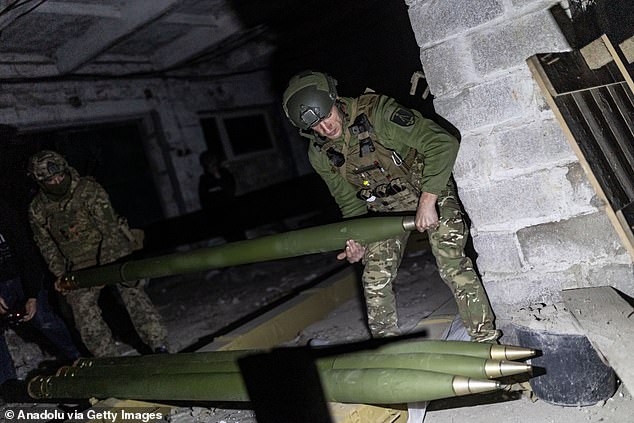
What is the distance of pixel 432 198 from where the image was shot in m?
2.49

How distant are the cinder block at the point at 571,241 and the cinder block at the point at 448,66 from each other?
2.52ft

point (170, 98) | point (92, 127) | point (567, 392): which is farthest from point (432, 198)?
point (170, 98)

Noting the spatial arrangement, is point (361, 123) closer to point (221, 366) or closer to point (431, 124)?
point (431, 124)

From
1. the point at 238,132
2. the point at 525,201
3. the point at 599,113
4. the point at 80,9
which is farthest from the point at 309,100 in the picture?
the point at 238,132

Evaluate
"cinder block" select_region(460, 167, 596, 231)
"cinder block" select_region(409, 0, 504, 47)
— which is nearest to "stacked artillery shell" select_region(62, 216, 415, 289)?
"cinder block" select_region(460, 167, 596, 231)

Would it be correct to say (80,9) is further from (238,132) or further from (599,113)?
(599,113)

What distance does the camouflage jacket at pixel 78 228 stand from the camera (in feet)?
13.4

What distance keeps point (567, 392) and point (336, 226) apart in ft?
4.13

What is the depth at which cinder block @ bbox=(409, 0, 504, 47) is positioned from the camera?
2.34 metres

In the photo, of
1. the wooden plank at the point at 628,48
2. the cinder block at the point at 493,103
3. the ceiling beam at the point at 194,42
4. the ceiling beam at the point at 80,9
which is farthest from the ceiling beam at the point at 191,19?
the wooden plank at the point at 628,48

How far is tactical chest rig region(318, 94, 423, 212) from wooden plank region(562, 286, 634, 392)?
939 mm

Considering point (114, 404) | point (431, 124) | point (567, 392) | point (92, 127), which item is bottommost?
point (567, 392)

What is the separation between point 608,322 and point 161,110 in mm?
7574

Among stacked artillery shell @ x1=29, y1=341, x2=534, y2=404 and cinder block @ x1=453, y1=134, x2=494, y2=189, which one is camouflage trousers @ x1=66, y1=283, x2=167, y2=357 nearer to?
stacked artillery shell @ x1=29, y1=341, x2=534, y2=404
